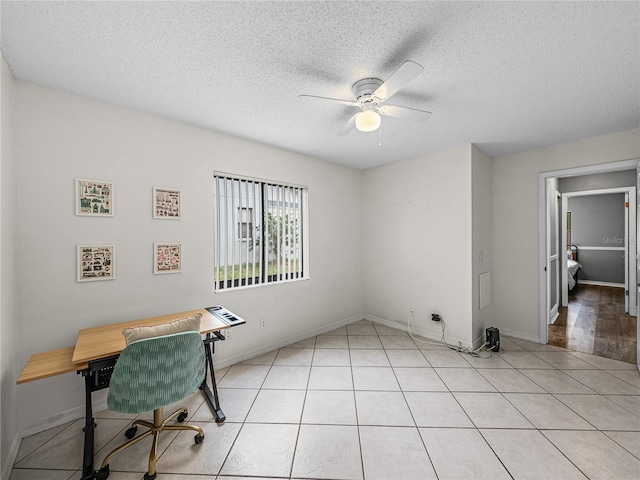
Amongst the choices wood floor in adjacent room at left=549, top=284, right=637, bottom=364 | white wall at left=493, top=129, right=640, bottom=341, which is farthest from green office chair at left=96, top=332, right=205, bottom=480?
wood floor in adjacent room at left=549, top=284, right=637, bottom=364

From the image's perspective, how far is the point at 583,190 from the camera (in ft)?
16.3

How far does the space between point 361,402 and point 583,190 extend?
5838mm

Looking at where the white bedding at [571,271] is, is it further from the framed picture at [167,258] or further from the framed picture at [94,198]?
the framed picture at [94,198]

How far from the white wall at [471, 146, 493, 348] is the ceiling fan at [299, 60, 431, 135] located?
1.69 metres

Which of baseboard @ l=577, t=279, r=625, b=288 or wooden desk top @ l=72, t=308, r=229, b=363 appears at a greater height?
wooden desk top @ l=72, t=308, r=229, b=363

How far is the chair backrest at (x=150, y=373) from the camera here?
148 cm

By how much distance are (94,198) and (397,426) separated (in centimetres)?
292

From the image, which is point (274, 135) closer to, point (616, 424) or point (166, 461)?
point (166, 461)

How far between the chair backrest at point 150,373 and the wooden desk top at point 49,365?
290 millimetres

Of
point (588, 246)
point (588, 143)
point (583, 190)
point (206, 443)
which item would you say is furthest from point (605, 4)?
point (588, 246)

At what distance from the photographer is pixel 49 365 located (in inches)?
63.2

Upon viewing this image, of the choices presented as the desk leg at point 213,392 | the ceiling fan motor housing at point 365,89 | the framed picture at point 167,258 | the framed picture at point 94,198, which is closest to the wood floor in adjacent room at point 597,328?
the ceiling fan motor housing at point 365,89

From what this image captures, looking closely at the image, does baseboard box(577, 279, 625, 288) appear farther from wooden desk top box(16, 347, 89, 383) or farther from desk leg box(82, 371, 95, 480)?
wooden desk top box(16, 347, 89, 383)

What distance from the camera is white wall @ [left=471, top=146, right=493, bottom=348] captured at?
10.5 ft
